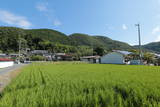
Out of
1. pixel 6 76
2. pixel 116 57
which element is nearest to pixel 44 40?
pixel 116 57

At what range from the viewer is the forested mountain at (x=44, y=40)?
68.1 metres

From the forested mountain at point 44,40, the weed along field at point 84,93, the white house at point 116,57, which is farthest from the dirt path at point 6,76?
the forested mountain at point 44,40

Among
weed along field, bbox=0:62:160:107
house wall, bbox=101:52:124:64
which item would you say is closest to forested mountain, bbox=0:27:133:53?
house wall, bbox=101:52:124:64

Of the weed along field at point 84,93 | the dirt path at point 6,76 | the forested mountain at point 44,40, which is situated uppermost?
the forested mountain at point 44,40

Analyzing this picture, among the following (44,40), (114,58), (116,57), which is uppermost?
(44,40)

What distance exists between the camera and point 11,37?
→ 6819cm

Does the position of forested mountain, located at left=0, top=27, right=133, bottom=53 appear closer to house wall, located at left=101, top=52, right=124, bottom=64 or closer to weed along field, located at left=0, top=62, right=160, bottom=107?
house wall, located at left=101, top=52, right=124, bottom=64

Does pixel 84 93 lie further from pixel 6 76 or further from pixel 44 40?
pixel 44 40

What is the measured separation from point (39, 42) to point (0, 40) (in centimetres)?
2519

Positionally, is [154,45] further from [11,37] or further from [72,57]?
[11,37]

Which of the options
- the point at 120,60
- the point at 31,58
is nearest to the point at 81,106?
the point at 120,60

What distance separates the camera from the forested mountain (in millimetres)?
68125

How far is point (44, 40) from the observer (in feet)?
295

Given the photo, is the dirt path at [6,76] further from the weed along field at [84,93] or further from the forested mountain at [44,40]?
the forested mountain at [44,40]
